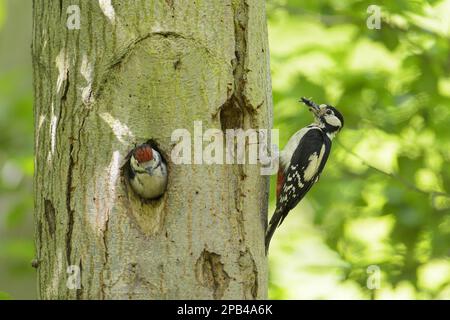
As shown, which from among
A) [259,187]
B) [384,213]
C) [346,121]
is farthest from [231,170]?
[384,213]

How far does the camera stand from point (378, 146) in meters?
5.75

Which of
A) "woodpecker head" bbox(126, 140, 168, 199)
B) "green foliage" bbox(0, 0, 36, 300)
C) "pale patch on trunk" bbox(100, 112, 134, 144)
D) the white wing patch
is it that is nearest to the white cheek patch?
the white wing patch

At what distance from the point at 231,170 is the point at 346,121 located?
229 cm

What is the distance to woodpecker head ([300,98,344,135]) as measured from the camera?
5109 millimetres

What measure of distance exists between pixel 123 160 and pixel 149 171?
0.68 feet

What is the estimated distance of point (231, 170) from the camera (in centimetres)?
353

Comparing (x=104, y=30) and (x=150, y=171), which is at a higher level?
(x=104, y=30)

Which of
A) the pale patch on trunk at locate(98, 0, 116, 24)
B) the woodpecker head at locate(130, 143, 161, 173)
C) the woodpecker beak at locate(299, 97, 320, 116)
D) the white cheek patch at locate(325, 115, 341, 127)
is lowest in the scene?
the woodpecker head at locate(130, 143, 161, 173)

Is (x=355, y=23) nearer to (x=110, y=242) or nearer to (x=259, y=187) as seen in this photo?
(x=259, y=187)

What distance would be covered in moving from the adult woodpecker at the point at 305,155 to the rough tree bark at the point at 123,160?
113 centimetres

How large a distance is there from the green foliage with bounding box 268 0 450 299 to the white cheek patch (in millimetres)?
303

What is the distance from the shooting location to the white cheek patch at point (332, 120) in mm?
5129

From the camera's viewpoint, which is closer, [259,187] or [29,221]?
[259,187]

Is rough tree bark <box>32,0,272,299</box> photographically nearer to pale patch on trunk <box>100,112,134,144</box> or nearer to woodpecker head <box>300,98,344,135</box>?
pale patch on trunk <box>100,112,134,144</box>
